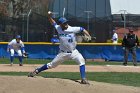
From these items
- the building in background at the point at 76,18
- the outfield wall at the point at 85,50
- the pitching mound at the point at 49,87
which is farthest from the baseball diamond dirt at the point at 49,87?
the building in background at the point at 76,18

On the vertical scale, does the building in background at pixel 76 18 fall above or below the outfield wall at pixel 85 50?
above

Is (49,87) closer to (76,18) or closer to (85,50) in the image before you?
(85,50)

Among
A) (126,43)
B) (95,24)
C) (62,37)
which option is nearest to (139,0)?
(95,24)

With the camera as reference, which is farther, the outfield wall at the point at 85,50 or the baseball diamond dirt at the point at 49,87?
the outfield wall at the point at 85,50

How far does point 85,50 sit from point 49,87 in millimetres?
18233

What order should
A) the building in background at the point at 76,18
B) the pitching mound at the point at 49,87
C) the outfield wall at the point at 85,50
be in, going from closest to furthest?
1. the pitching mound at the point at 49,87
2. the outfield wall at the point at 85,50
3. the building in background at the point at 76,18

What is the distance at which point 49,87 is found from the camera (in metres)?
11.8

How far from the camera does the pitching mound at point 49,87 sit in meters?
11.7

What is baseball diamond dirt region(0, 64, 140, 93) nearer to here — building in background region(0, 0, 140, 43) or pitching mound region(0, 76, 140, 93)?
pitching mound region(0, 76, 140, 93)

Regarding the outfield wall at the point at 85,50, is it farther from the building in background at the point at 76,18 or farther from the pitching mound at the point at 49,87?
the pitching mound at the point at 49,87

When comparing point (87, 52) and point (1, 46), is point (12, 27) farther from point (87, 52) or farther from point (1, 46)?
point (87, 52)

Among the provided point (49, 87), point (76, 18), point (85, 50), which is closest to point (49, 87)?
point (49, 87)

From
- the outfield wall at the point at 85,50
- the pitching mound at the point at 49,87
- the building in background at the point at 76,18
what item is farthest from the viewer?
Answer: the building in background at the point at 76,18

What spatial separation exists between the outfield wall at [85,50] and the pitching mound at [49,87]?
1710 centimetres
